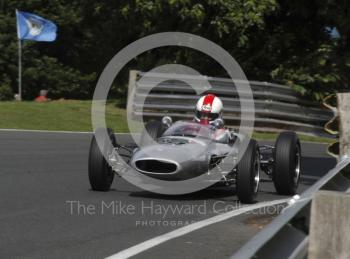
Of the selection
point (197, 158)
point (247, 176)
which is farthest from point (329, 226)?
point (197, 158)

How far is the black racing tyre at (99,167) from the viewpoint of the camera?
932 cm

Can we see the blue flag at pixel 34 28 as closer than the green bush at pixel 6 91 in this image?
Yes

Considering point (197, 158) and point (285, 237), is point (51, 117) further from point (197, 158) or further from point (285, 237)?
point (285, 237)

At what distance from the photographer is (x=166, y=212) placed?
8438mm

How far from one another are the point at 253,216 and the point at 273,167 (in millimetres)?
1589

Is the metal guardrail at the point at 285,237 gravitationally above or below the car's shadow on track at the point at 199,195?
above

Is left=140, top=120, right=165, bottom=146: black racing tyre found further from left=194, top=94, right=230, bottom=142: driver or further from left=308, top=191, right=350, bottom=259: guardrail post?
left=308, top=191, right=350, bottom=259: guardrail post

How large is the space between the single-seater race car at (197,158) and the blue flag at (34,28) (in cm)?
1998

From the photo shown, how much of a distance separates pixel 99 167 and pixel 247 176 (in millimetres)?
1828

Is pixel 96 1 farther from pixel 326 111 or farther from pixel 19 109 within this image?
pixel 326 111

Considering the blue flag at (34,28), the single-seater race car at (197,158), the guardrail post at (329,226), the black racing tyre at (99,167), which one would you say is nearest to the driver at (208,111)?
the single-seater race car at (197,158)

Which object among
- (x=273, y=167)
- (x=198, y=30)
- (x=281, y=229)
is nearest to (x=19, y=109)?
(x=198, y=30)

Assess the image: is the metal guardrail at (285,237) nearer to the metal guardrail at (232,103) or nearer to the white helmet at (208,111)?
Result: the white helmet at (208,111)

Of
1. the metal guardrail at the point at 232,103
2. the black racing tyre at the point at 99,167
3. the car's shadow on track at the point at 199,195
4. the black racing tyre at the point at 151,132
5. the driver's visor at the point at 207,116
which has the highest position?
the driver's visor at the point at 207,116
